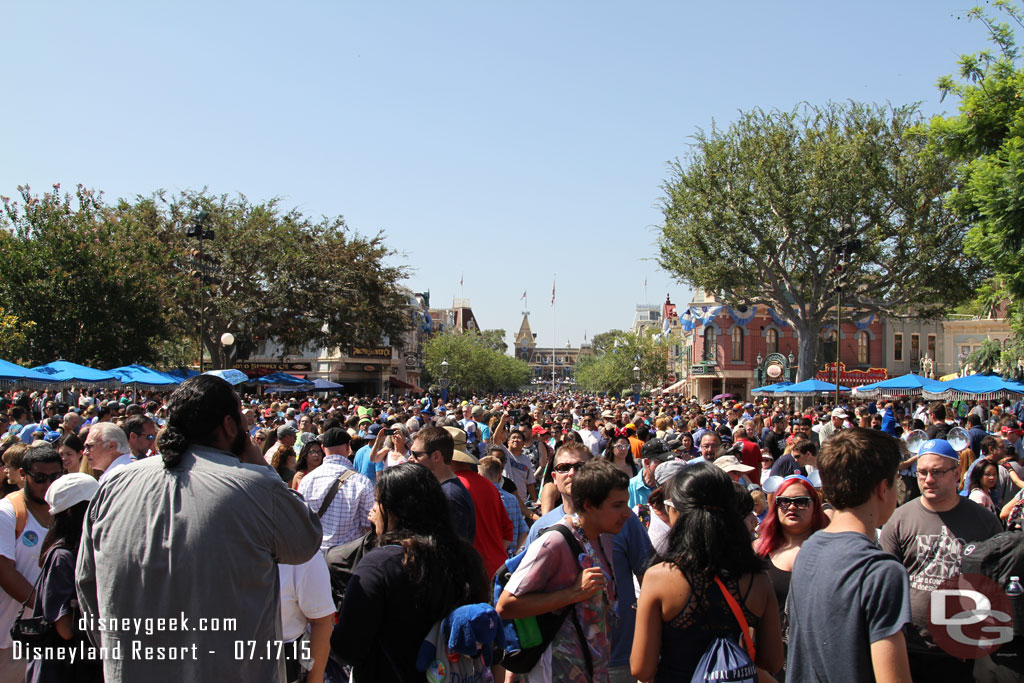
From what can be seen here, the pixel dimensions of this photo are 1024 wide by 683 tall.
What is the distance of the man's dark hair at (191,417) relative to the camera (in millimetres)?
2730

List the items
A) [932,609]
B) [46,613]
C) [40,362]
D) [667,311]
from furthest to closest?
[667,311] → [40,362] → [932,609] → [46,613]

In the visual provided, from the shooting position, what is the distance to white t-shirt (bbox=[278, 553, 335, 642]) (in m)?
3.36

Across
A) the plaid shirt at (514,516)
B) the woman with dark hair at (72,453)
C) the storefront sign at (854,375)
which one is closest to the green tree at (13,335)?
the woman with dark hair at (72,453)

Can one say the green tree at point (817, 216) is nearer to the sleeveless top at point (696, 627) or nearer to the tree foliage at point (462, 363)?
the sleeveless top at point (696, 627)

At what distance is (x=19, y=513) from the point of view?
177 inches

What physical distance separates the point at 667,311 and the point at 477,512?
280 ft

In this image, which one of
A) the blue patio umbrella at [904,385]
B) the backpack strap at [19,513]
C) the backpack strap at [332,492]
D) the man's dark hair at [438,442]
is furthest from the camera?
the blue patio umbrella at [904,385]

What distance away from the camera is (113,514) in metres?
2.72

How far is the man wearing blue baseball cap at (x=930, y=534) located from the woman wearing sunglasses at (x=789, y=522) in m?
0.46

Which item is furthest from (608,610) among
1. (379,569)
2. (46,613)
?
(46,613)

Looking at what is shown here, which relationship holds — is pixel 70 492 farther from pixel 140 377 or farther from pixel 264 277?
pixel 264 277

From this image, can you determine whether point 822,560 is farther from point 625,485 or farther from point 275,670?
point 275,670

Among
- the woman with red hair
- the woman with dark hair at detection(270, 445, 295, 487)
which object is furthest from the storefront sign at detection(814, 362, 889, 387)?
the woman with red hair

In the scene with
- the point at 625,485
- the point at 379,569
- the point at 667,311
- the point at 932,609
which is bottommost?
the point at 932,609
